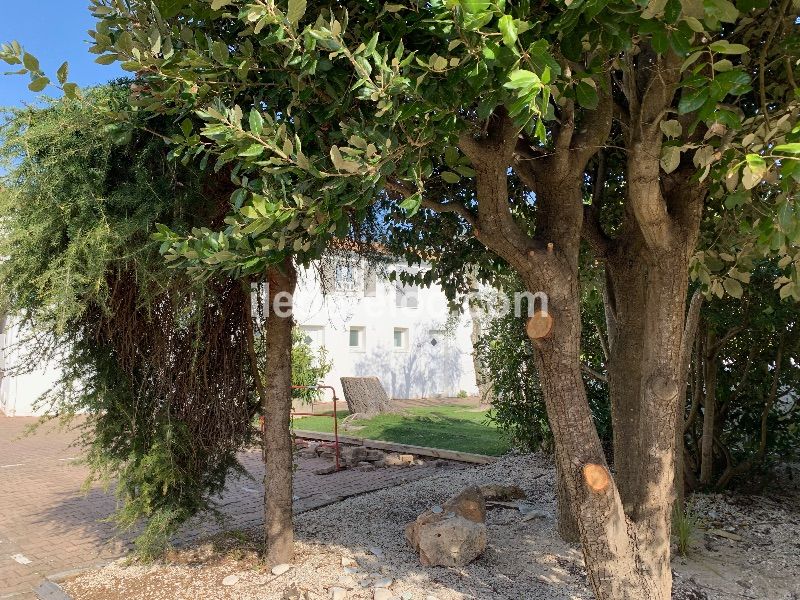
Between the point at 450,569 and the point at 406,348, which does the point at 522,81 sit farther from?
the point at 406,348

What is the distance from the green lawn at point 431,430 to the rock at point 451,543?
16.1ft

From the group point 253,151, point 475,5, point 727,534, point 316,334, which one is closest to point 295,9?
point 253,151

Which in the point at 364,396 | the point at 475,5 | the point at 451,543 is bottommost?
the point at 451,543

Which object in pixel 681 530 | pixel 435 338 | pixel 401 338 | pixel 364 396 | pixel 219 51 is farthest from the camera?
pixel 435 338

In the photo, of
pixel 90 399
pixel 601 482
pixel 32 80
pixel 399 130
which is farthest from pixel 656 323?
pixel 90 399

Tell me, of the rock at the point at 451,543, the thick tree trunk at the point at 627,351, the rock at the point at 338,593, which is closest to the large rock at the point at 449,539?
the rock at the point at 451,543

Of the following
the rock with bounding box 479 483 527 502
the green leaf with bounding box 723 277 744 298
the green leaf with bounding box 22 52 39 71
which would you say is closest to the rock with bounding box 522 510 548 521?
the rock with bounding box 479 483 527 502

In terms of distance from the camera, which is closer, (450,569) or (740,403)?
(450,569)

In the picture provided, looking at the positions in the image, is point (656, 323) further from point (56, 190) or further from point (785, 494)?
point (785, 494)

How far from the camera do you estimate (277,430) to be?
14.5 feet

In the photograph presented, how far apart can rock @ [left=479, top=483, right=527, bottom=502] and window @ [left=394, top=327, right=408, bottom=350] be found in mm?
14575

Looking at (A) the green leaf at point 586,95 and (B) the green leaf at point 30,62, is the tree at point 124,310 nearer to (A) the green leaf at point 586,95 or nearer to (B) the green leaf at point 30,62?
(B) the green leaf at point 30,62

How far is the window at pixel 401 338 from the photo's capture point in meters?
20.7

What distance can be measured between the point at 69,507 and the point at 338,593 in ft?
14.8
